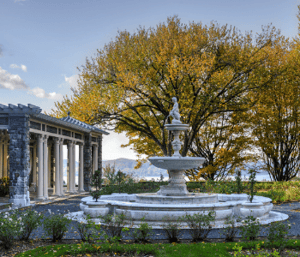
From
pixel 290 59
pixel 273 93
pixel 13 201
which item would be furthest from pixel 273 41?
pixel 13 201

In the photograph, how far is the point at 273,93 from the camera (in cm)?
2220

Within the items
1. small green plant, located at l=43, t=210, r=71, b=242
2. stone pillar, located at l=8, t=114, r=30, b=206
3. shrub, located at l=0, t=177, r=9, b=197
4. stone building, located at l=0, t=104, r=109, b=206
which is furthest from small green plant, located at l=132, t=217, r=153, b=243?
shrub, located at l=0, t=177, r=9, b=197

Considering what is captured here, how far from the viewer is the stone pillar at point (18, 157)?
14.8 m

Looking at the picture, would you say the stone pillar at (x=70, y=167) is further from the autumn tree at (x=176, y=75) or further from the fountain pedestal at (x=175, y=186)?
the fountain pedestal at (x=175, y=186)

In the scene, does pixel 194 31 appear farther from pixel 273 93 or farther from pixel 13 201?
pixel 13 201

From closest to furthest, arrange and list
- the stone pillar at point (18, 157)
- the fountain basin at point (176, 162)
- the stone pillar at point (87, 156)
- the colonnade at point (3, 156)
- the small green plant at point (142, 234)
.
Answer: the small green plant at point (142, 234) → the fountain basin at point (176, 162) → the stone pillar at point (18, 157) → the colonnade at point (3, 156) → the stone pillar at point (87, 156)

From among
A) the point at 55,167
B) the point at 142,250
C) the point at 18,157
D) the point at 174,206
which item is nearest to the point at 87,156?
the point at 55,167

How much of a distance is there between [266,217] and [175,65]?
11.0 meters

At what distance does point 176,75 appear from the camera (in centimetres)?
2009

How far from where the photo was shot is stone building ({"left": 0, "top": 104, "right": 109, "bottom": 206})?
14773 mm

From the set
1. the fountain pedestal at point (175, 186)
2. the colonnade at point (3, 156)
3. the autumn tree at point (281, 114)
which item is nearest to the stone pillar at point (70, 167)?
the colonnade at point (3, 156)

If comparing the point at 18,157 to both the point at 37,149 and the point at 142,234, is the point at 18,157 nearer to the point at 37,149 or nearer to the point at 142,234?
the point at 37,149

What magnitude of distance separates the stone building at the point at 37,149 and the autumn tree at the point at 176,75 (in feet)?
7.22

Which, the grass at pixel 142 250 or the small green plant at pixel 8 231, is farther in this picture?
the small green plant at pixel 8 231
